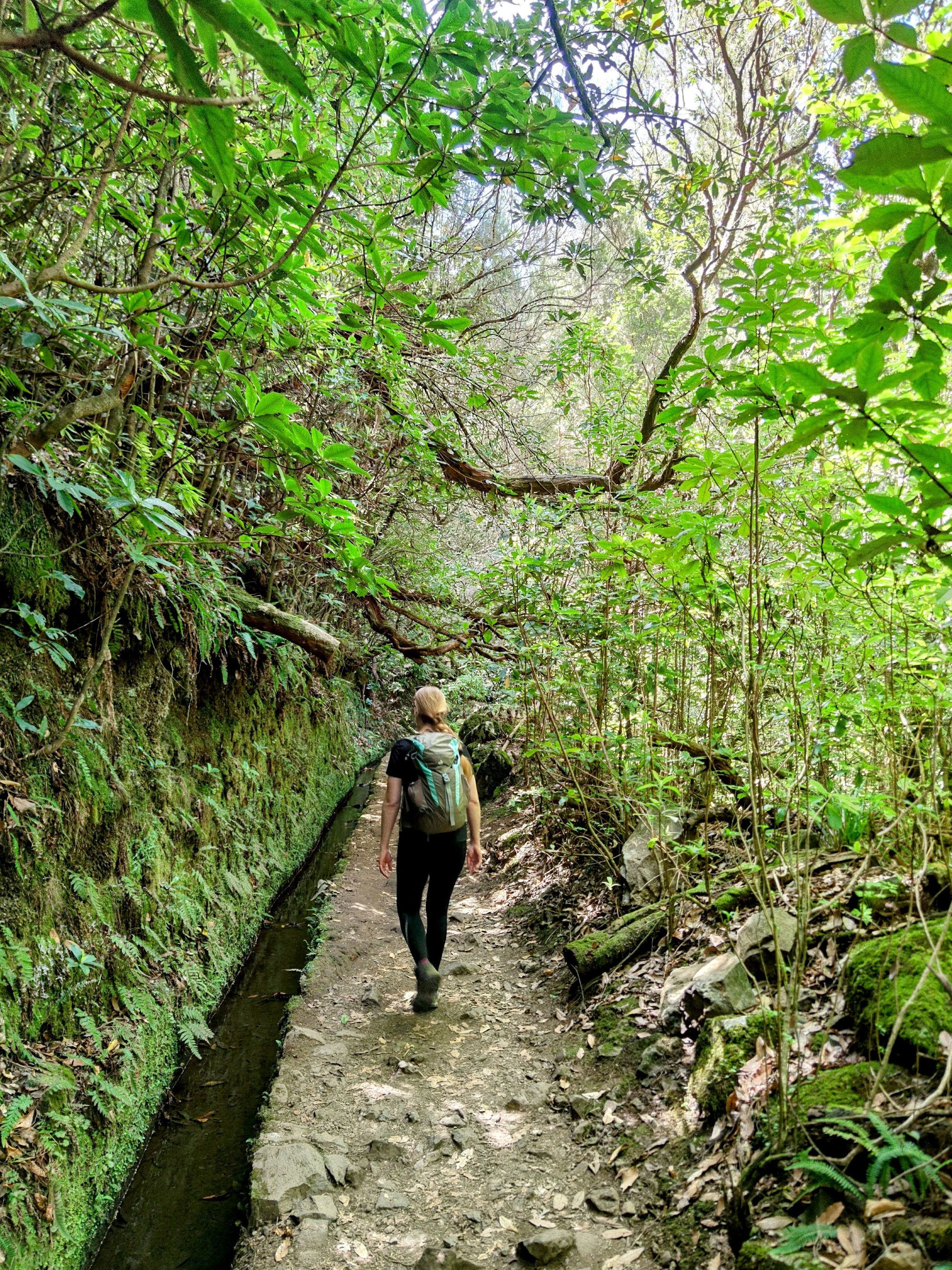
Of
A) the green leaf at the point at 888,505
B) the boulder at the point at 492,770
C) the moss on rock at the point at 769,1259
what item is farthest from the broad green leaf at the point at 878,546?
the boulder at the point at 492,770

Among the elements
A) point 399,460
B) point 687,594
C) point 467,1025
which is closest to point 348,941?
point 467,1025

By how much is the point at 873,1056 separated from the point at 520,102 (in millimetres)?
3574

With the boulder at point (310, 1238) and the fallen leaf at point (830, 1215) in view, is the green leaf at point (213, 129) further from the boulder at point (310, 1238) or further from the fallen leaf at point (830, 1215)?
the boulder at point (310, 1238)

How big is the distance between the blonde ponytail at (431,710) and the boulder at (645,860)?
5.05ft

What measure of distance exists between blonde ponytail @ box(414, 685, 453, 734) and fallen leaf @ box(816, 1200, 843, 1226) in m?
3.07

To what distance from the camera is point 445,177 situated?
2527 millimetres

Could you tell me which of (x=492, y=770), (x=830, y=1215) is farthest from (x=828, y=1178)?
(x=492, y=770)

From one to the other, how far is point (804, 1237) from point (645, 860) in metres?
2.85

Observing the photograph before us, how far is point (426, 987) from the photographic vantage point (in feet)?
14.7

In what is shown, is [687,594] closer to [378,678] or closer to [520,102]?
[520,102]

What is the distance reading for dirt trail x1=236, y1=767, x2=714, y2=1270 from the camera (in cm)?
274

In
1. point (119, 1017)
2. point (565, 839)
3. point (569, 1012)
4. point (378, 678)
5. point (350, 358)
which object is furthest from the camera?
point (378, 678)

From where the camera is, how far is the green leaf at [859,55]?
0.98 m

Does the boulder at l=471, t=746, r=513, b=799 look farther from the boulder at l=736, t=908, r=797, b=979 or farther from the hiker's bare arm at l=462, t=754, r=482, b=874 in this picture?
the boulder at l=736, t=908, r=797, b=979
